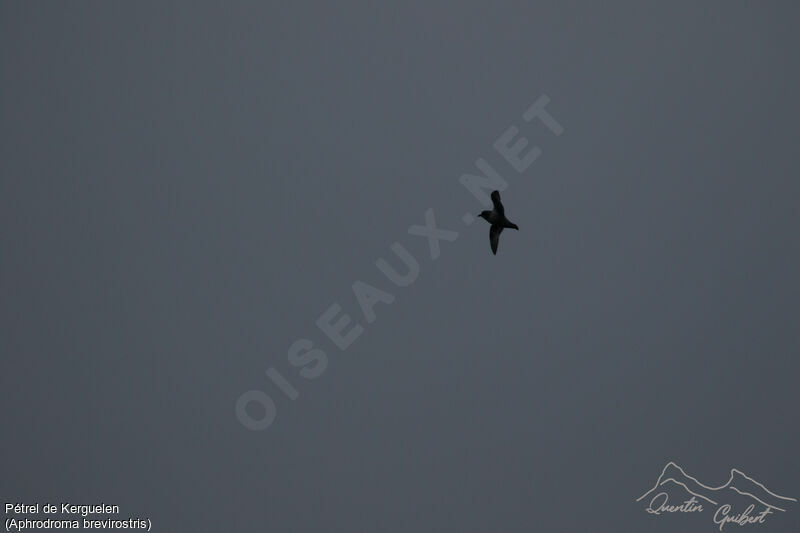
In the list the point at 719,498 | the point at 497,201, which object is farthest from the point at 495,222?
the point at 719,498

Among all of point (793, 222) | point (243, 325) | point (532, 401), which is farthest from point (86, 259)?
point (793, 222)

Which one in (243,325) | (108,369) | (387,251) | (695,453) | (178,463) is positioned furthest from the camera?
(387,251)

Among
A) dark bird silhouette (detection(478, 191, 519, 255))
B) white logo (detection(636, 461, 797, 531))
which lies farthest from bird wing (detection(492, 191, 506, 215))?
white logo (detection(636, 461, 797, 531))

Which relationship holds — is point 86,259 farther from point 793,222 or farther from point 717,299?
point 793,222

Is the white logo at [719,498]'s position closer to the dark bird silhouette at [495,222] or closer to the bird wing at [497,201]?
the dark bird silhouette at [495,222]

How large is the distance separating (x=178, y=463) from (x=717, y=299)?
4251 cm

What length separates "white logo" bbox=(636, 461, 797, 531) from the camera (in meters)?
37.7

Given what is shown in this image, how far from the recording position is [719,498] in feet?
Answer: 132

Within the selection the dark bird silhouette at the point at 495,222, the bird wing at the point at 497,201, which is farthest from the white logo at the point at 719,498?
the bird wing at the point at 497,201

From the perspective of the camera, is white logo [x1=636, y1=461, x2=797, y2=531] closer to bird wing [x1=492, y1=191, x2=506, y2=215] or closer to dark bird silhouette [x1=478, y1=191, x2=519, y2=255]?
dark bird silhouette [x1=478, y1=191, x2=519, y2=255]

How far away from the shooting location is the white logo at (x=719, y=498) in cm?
3766

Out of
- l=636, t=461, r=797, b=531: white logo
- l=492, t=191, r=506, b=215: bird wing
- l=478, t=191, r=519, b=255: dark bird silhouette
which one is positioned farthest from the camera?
l=636, t=461, r=797, b=531: white logo

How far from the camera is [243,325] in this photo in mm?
70188

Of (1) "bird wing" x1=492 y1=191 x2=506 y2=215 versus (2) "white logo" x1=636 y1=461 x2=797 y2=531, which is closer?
(1) "bird wing" x1=492 y1=191 x2=506 y2=215
